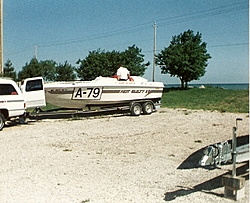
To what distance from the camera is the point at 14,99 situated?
11.5 metres

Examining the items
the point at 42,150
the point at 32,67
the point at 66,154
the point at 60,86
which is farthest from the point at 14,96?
the point at 32,67

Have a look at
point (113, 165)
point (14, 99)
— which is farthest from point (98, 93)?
point (113, 165)

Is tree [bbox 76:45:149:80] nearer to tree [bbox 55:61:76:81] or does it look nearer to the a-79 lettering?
tree [bbox 55:61:76:81]

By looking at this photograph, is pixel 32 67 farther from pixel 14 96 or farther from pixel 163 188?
pixel 163 188

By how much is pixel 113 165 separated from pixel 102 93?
8242 mm

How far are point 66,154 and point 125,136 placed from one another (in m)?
2.33

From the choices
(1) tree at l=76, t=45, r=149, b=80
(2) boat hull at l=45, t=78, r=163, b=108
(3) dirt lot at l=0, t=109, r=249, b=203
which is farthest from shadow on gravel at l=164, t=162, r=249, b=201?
(1) tree at l=76, t=45, r=149, b=80

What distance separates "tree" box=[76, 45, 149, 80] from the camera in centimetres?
3988

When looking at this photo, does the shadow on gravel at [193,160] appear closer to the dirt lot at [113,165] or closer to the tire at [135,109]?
the dirt lot at [113,165]

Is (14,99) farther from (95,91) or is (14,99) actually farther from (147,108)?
(147,108)

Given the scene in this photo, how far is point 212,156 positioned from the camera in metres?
4.50

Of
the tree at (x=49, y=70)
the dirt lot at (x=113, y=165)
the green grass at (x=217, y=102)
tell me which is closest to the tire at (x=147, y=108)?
the green grass at (x=217, y=102)

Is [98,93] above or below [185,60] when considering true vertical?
below

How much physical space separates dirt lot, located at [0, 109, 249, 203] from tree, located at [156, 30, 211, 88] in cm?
2914
